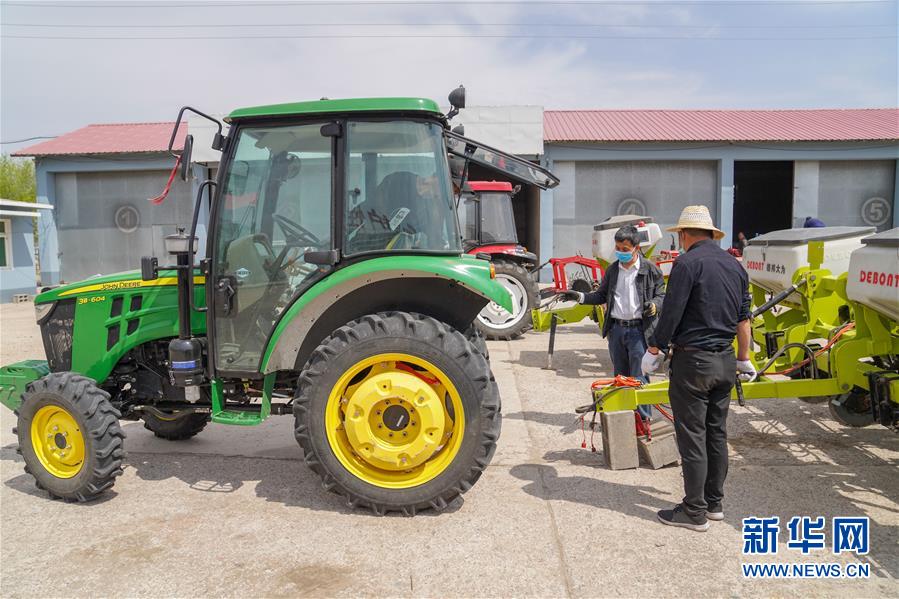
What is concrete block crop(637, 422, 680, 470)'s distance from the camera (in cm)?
431

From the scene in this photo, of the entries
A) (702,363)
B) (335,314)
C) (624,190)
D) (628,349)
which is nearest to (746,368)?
(702,363)

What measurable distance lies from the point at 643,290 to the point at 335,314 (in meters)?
2.44

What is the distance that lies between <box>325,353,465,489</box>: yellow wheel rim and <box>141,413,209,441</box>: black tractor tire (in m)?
1.83

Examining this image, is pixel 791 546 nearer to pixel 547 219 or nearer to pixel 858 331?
pixel 858 331

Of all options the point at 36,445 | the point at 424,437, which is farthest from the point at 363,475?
the point at 36,445

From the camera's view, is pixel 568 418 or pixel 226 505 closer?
pixel 226 505

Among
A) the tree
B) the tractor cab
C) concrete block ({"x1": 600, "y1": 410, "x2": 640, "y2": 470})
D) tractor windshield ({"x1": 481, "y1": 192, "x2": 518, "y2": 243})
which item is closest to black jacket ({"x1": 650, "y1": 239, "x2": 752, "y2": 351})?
concrete block ({"x1": 600, "y1": 410, "x2": 640, "y2": 470})

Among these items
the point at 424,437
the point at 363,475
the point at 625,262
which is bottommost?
the point at 363,475

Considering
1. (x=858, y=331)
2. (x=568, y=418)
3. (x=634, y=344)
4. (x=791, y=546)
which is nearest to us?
(x=791, y=546)

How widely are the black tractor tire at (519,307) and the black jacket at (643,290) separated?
13.8 ft

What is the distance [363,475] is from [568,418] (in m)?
2.50

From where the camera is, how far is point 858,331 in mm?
4172

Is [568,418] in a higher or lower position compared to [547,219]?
lower
